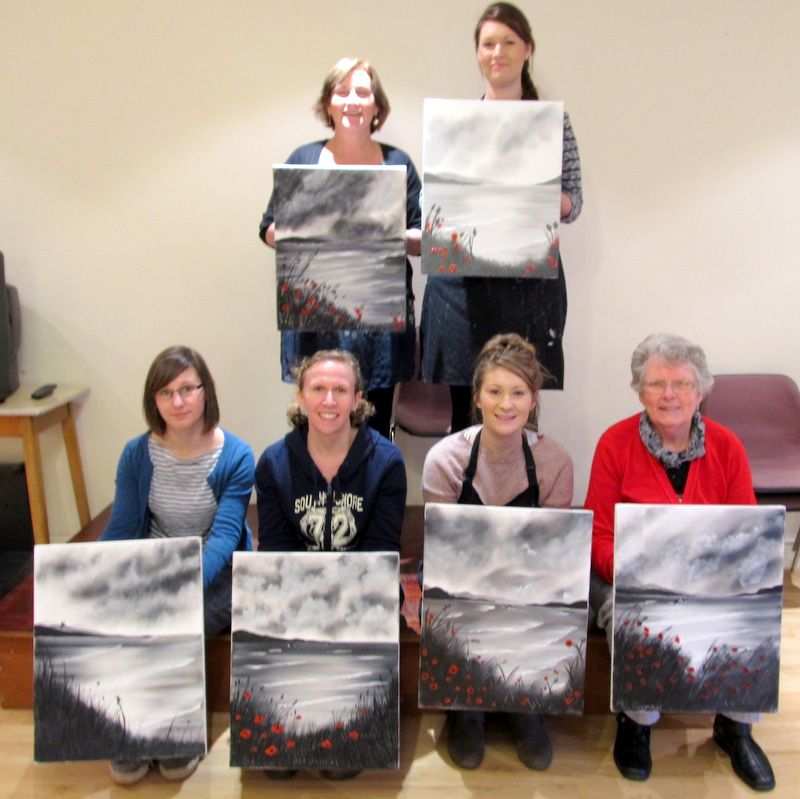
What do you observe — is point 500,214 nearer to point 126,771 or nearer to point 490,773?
point 490,773

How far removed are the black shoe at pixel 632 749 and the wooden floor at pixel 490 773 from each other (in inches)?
0.8

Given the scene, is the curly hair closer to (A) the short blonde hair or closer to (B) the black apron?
(B) the black apron

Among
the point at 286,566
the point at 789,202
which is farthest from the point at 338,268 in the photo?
the point at 789,202

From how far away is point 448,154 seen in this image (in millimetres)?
1750

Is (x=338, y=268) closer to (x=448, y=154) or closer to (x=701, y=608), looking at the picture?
(x=448, y=154)

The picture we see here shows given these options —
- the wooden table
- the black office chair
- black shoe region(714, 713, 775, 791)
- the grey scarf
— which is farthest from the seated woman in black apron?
the wooden table

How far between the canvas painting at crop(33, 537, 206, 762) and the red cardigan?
0.97m

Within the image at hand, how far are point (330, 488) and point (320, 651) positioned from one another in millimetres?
379

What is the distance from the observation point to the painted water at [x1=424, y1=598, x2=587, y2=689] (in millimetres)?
1619

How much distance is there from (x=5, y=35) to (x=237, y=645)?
2267 mm

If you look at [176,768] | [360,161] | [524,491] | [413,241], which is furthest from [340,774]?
[360,161]

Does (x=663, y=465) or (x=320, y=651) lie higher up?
(x=663, y=465)

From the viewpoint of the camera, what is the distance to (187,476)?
1881 millimetres

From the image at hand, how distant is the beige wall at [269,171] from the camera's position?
8.28 ft
